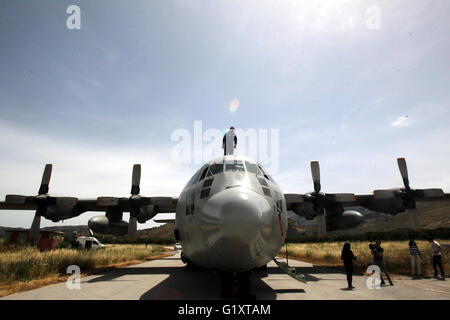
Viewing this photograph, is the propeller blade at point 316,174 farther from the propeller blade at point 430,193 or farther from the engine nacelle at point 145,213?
the engine nacelle at point 145,213

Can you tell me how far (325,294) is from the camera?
7.01 m

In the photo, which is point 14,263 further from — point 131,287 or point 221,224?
point 221,224

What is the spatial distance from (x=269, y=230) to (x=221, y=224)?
3.53 ft

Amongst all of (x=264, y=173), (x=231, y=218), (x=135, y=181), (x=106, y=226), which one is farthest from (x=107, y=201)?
(x=231, y=218)

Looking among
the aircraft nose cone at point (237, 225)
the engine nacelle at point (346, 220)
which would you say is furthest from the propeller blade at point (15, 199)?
the engine nacelle at point (346, 220)

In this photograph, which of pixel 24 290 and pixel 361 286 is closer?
pixel 24 290

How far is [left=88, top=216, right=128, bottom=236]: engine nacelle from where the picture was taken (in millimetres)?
15711

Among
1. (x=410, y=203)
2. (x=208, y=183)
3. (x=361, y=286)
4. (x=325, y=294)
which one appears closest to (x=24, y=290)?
→ (x=208, y=183)

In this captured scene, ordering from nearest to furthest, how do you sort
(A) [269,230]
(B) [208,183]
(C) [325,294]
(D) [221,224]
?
(D) [221,224] → (A) [269,230] → (B) [208,183] → (C) [325,294]

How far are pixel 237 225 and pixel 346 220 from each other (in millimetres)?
14012

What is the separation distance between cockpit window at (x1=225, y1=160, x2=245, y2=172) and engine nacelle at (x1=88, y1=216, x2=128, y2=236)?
12497mm

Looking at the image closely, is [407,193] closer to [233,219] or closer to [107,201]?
[233,219]

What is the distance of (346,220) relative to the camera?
15.9m
